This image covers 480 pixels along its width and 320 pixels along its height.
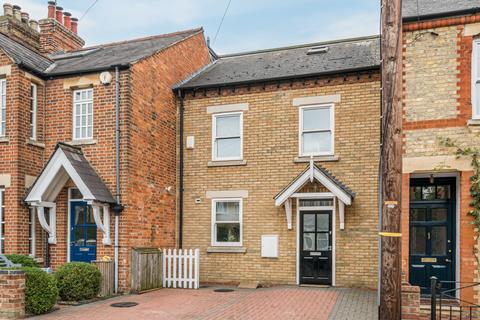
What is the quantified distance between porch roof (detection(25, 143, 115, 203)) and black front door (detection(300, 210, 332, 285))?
223 inches

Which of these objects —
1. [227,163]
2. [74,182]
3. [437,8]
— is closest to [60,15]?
[74,182]

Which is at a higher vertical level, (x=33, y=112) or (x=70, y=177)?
(x=33, y=112)

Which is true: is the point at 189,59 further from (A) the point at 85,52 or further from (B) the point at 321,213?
(B) the point at 321,213

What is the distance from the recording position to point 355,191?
43.0ft

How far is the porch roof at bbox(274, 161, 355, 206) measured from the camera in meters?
12.5

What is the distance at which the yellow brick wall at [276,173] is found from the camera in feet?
42.6

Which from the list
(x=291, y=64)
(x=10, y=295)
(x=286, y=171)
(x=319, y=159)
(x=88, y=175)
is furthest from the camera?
(x=291, y=64)

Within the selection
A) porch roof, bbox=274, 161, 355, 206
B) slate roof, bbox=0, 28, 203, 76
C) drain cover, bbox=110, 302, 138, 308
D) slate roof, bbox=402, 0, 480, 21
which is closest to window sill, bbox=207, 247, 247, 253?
porch roof, bbox=274, 161, 355, 206

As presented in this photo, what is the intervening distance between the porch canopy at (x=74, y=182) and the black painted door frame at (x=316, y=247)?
5587 mm

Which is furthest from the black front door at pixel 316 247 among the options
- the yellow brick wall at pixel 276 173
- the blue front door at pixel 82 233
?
the blue front door at pixel 82 233

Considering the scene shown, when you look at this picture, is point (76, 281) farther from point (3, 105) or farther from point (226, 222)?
point (3, 105)

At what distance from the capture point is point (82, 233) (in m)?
13.1

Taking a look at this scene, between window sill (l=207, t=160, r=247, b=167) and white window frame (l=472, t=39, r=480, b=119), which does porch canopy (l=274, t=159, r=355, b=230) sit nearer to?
window sill (l=207, t=160, r=247, b=167)

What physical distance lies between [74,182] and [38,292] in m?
3.34
